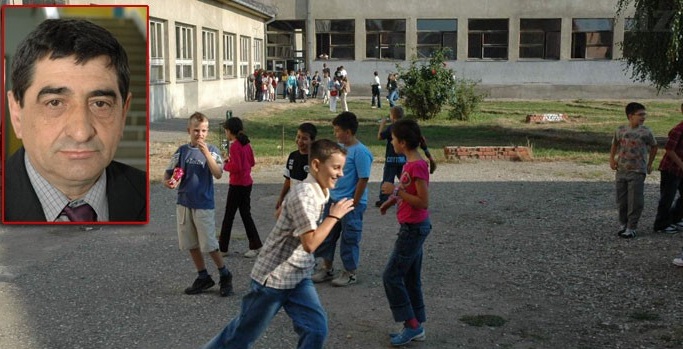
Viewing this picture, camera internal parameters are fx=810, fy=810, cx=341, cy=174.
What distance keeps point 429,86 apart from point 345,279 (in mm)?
19980

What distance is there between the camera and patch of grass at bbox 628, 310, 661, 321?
6.39m

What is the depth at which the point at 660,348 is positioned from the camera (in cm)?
571

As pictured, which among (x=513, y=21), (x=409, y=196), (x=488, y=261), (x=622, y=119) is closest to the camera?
(x=409, y=196)

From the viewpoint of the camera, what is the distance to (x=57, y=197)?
3.98 meters

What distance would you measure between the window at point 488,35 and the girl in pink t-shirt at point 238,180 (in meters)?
37.1

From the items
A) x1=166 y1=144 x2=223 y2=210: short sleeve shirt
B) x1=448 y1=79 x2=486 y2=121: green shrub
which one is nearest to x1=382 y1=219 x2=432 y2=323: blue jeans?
x1=166 y1=144 x2=223 y2=210: short sleeve shirt

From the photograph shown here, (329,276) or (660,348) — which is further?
(329,276)

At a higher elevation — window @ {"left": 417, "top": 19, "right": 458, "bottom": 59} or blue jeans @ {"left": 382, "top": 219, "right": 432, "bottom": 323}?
window @ {"left": 417, "top": 19, "right": 458, "bottom": 59}

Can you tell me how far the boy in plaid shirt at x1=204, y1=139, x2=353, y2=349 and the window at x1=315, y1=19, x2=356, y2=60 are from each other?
3988 cm

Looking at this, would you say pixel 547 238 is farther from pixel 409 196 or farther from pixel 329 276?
pixel 409 196

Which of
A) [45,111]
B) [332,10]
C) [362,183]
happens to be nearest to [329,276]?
[362,183]

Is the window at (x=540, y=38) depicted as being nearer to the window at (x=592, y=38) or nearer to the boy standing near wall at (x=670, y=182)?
the window at (x=592, y=38)

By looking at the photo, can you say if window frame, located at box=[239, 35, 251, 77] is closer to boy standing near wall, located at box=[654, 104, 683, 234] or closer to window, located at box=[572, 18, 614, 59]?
window, located at box=[572, 18, 614, 59]

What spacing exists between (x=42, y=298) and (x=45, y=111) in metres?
3.46
